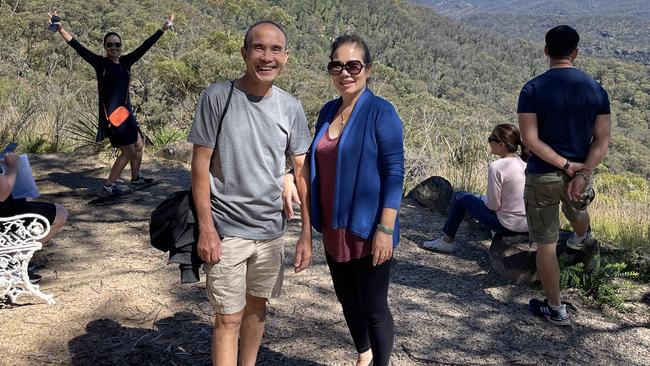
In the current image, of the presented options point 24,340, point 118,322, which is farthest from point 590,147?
point 24,340

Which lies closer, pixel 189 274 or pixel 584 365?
pixel 189 274

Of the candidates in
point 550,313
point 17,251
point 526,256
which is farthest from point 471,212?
point 17,251

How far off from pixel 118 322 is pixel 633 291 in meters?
3.38

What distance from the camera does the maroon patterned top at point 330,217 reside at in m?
2.10

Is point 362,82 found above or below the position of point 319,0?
below

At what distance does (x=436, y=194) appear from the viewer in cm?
566

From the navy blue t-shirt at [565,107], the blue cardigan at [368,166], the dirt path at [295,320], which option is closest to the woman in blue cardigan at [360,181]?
the blue cardigan at [368,166]

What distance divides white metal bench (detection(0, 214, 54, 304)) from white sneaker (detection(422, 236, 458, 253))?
2.80 meters

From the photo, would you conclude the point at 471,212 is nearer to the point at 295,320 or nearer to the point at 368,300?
the point at 295,320

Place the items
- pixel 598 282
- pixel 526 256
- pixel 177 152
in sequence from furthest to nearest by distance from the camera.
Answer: pixel 177 152, pixel 526 256, pixel 598 282

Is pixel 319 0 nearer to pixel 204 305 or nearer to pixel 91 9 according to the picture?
pixel 91 9

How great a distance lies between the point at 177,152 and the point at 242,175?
5.39m

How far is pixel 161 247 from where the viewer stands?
6.92ft

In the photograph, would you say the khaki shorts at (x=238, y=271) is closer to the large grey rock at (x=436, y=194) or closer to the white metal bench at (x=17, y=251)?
the white metal bench at (x=17, y=251)
